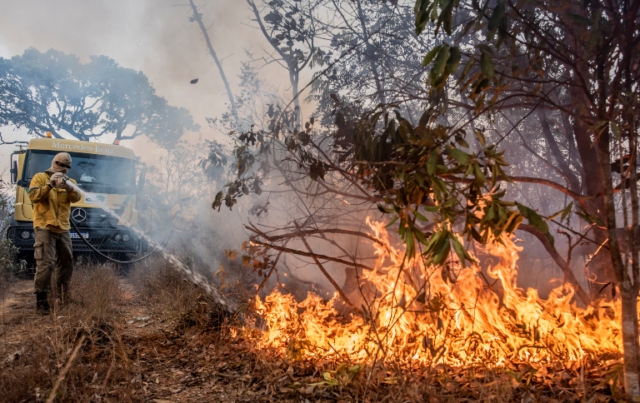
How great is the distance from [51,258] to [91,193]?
3251mm

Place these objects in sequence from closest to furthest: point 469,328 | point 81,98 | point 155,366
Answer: point 469,328, point 155,366, point 81,98

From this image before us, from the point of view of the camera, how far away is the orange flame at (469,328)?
9.17ft

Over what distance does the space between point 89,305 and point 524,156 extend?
922 centimetres

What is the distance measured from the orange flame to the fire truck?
5.91 metres

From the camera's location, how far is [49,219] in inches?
188

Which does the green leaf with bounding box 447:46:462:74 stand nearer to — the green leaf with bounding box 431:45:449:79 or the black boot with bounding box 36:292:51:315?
the green leaf with bounding box 431:45:449:79

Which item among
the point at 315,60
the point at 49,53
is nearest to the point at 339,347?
the point at 315,60

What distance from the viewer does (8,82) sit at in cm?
1572

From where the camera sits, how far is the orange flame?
2.79m

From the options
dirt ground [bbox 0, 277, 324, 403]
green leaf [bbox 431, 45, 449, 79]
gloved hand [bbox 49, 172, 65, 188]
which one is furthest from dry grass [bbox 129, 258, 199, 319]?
green leaf [bbox 431, 45, 449, 79]

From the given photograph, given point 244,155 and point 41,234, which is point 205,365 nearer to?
point 244,155

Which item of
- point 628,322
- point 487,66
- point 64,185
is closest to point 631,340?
point 628,322

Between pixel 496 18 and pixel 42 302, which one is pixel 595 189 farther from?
pixel 42 302

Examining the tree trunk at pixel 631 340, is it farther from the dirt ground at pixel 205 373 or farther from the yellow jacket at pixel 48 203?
the yellow jacket at pixel 48 203
